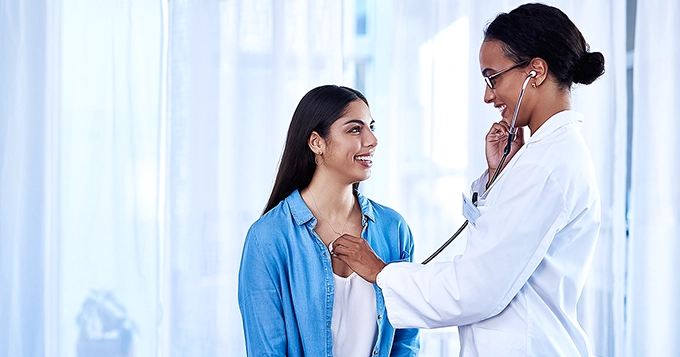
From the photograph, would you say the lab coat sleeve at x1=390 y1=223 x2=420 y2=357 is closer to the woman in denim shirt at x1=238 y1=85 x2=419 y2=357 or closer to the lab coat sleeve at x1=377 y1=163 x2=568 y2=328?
the woman in denim shirt at x1=238 y1=85 x2=419 y2=357

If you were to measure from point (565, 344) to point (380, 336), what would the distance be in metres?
0.47

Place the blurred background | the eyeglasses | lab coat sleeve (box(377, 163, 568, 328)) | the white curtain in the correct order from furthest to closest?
the white curtain → the blurred background → the eyeglasses → lab coat sleeve (box(377, 163, 568, 328))

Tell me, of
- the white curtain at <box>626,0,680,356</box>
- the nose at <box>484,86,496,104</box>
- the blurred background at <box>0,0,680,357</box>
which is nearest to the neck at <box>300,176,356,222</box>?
the nose at <box>484,86,496,104</box>

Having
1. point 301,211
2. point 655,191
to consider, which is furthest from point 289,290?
point 655,191

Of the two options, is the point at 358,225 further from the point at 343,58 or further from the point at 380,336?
the point at 343,58

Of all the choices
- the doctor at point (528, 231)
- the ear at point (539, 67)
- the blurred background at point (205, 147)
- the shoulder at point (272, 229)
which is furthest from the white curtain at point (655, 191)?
the shoulder at point (272, 229)

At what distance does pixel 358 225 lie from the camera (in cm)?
168

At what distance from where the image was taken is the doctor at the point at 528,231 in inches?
46.5

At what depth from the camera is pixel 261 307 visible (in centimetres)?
149

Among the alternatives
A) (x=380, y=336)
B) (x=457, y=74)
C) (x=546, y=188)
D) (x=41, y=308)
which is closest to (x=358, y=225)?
(x=380, y=336)

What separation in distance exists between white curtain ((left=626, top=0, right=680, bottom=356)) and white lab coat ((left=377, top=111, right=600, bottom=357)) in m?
1.48

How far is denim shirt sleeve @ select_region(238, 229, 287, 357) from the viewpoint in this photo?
1480mm

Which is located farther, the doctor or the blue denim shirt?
the blue denim shirt

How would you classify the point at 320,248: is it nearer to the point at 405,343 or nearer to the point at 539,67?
the point at 405,343
